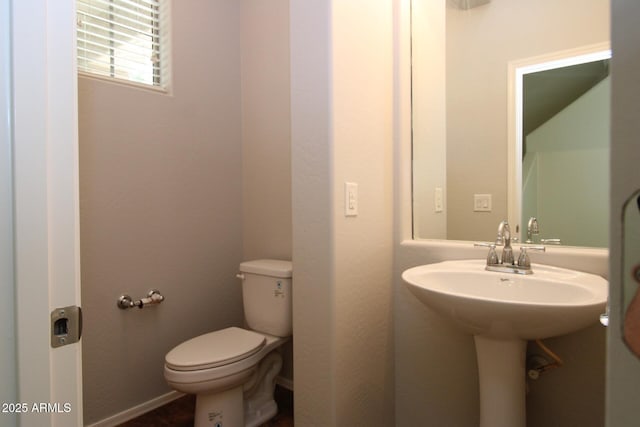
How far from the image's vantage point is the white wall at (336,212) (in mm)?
1186

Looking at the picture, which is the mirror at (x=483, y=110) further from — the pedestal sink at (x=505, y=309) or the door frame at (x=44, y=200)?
the door frame at (x=44, y=200)

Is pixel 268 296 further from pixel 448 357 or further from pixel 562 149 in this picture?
pixel 562 149

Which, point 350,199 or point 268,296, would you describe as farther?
point 268,296

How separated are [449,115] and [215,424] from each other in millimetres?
1736

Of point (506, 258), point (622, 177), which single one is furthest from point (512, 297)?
point (622, 177)

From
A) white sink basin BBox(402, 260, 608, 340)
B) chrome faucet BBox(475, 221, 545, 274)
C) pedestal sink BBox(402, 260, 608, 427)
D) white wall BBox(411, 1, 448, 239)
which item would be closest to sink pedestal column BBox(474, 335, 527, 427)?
pedestal sink BBox(402, 260, 608, 427)

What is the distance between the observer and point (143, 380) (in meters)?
1.79

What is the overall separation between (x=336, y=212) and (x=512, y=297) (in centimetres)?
64

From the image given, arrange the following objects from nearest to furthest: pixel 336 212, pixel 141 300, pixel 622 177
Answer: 1. pixel 622 177
2. pixel 336 212
3. pixel 141 300

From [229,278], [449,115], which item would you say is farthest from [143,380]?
[449,115]

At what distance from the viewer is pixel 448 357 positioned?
1.39m

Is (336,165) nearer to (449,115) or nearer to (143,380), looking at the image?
(449,115)

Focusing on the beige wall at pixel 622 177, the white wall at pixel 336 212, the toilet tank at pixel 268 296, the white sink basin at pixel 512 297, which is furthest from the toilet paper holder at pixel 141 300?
the beige wall at pixel 622 177

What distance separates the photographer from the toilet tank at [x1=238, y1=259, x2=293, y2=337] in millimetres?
1737
